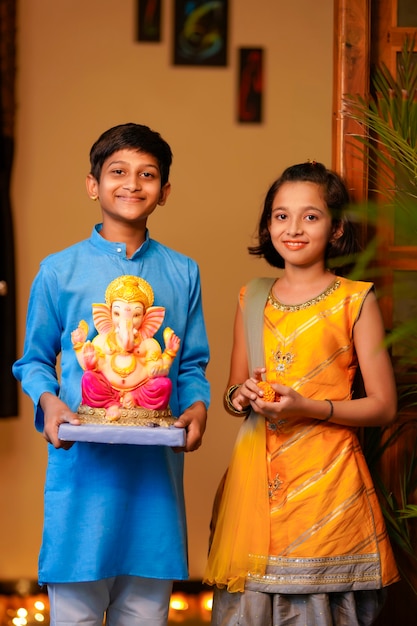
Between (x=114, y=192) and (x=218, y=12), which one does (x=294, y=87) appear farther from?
(x=114, y=192)

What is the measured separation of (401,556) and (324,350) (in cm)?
87

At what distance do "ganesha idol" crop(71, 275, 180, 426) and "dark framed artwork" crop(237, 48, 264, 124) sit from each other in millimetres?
2195

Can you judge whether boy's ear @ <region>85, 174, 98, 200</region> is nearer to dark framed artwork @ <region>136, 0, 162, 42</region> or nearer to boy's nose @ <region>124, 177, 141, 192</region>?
boy's nose @ <region>124, 177, 141, 192</region>

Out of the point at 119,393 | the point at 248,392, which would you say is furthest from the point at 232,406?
the point at 119,393

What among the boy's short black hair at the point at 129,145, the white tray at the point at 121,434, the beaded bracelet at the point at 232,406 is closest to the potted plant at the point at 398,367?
the beaded bracelet at the point at 232,406

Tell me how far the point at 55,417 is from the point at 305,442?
66 centimetres

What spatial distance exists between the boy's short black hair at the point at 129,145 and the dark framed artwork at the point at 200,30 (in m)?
1.96

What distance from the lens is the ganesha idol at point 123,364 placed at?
6.66ft

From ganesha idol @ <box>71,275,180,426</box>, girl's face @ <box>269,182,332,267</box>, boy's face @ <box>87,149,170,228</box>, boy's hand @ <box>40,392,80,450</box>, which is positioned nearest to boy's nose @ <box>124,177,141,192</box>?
boy's face @ <box>87,149,170,228</box>

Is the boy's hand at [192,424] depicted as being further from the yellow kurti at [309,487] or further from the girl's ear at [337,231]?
the girl's ear at [337,231]

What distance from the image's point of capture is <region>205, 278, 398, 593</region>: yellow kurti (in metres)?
2.23

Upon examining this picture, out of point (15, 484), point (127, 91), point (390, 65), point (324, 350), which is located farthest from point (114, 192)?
point (15, 484)

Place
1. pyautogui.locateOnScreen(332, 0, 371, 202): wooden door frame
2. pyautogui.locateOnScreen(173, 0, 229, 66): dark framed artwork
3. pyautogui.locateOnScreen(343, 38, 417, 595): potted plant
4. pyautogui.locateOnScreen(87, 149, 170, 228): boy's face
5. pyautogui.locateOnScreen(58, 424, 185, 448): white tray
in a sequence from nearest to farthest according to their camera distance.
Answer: pyautogui.locateOnScreen(58, 424, 185, 448): white tray < pyautogui.locateOnScreen(87, 149, 170, 228): boy's face < pyautogui.locateOnScreen(343, 38, 417, 595): potted plant < pyautogui.locateOnScreen(332, 0, 371, 202): wooden door frame < pyautogui.locateOnScreen(173, 0, 229, 66): dark framed artwork

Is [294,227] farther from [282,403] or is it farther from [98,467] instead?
[98,467]
